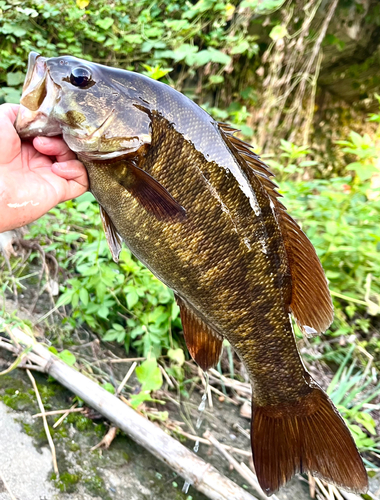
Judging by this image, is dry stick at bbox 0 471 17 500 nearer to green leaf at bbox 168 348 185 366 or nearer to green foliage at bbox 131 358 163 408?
green foliage at bbox 131 358 163 408

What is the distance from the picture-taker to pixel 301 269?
4.34ft

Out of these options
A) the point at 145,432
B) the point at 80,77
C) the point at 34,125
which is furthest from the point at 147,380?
the point at 80,77

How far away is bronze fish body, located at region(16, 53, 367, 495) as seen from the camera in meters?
→ 1.17

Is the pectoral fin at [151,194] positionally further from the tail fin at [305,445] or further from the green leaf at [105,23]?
the green leaf at [105,23]

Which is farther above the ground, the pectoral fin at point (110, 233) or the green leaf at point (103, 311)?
the pectoral fin at point (110, 233)

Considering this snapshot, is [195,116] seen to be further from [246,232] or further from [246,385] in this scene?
[246,385]

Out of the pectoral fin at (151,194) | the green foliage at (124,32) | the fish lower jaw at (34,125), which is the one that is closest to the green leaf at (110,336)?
the pectoral fin at (151,194)

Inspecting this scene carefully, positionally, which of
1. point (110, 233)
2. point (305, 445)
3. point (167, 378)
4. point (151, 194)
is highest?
point (151, 194)

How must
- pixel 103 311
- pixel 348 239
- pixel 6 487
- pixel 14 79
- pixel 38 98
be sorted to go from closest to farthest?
1. pixel 38 98
2. pixel 6 487
3. pixel 103 311
4. pixel 348 239
5. pixel 14 79

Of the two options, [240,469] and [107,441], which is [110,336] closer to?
[107,441]

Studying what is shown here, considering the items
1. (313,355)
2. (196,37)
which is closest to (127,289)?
(313,355)

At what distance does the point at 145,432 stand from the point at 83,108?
1318 mm

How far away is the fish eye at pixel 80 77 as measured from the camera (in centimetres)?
117

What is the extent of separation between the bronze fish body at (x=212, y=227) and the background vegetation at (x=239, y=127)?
0.61 m
